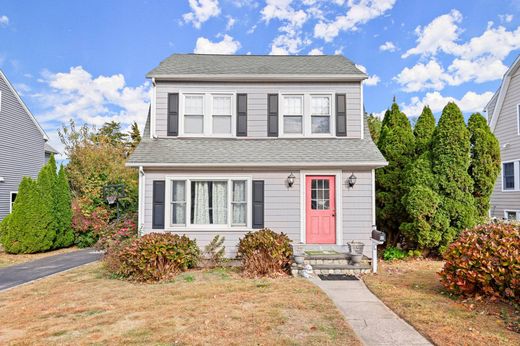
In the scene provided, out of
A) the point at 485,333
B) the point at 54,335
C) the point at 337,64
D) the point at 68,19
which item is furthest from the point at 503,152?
the point at 68,19

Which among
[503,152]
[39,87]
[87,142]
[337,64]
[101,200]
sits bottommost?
[101,200]

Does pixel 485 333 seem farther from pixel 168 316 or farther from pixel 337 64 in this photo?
pixel 337 64

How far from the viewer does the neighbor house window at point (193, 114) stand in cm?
912

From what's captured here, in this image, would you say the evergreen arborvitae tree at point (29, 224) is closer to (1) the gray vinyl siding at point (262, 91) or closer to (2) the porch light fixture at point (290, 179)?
(1) the gray vinyl siding at point (262, 91)

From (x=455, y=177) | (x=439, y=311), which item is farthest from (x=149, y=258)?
(x=455, y=177)

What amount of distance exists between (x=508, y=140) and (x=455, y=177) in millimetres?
7857

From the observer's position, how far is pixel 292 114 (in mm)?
9172

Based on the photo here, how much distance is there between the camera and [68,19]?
43.6 ft

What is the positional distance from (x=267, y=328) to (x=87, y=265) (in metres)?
7.02

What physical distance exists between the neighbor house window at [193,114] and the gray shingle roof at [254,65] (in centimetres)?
80

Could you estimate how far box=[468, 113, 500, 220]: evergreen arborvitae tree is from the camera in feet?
27.6

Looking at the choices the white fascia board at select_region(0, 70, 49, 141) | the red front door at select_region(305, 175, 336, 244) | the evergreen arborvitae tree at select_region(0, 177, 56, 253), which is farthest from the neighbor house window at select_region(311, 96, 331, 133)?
the white fascia board at select_region(0, 70, 49, 141)

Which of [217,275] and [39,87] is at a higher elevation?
[39,87]

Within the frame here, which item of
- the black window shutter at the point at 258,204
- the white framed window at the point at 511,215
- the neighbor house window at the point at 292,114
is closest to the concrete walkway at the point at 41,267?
the black window shutter at the point at 258,204
